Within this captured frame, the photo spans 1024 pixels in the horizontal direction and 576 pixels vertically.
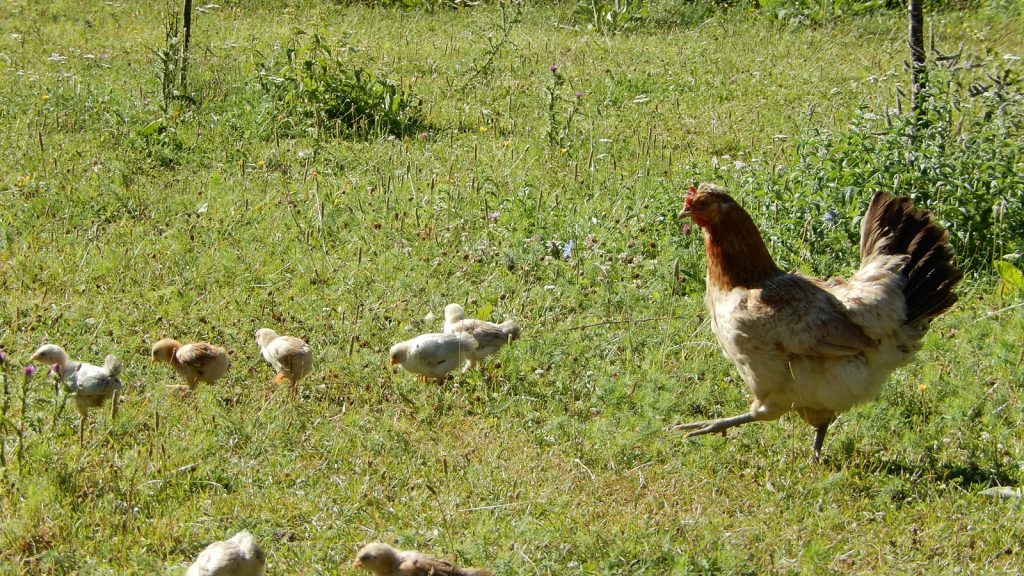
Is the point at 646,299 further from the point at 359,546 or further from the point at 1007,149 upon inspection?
the point at 359,546

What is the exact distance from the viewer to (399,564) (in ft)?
13.8

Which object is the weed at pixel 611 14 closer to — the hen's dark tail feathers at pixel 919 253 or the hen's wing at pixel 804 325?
the hen's dark tail feathers at pixel 919 253

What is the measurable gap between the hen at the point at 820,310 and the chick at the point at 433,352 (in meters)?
1.27

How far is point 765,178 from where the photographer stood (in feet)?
25.9

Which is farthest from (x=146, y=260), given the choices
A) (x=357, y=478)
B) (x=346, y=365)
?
(x=357, y=478)

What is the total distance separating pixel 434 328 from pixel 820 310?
2436 millimetres

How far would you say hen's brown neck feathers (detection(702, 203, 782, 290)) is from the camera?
226 inches

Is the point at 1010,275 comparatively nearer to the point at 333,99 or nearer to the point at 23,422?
the point at 23,422

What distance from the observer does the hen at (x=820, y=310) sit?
5.46m

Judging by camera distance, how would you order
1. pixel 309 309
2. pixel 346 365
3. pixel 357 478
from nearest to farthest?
pixel 357 478
pixel 346 365
pixel 309 309

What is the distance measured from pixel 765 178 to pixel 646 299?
1.38 metres

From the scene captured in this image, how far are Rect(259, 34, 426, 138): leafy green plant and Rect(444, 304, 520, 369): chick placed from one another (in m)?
4.15

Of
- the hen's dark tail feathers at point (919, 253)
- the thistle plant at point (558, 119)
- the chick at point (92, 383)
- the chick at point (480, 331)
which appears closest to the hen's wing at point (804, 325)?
the hen's dark tail feathers at point (919, 253)

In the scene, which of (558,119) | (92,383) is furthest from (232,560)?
(558,119)
